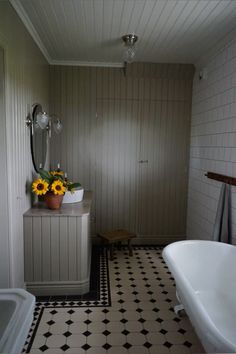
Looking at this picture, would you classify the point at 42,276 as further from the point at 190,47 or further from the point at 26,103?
the point at 190,47

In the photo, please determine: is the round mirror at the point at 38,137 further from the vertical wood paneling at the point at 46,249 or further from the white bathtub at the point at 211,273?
the white bathtub at the point at 211,273

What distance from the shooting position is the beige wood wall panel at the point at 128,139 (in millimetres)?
3738

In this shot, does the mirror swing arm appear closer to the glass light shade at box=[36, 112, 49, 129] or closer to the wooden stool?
the glass light shade at box=[36, 112, 49, 129]

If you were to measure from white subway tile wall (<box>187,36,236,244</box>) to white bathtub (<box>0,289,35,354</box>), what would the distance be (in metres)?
2.08

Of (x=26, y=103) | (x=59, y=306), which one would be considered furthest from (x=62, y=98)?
(x=59, y=306)

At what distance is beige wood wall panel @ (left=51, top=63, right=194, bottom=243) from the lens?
12.3 feet

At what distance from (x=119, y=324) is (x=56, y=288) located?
73cm

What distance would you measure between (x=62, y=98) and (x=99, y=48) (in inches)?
34.8

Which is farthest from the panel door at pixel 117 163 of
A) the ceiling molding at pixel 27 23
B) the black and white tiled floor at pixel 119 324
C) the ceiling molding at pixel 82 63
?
the black and white tiled floor at pixel 119 324

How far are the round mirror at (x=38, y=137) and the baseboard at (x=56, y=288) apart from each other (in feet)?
3.83

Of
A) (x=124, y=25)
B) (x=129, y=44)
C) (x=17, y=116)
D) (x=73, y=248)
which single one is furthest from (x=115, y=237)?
(x=124, y=25)

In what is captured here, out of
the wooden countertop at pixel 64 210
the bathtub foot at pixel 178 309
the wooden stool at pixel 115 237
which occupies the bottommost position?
the bathtub foot at pixel 178 309

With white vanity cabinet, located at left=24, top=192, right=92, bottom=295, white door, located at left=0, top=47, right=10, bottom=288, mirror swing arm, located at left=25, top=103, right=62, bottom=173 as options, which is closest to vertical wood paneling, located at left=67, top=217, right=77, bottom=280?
white vanity cabinet, located at left=24, top=192, right=92, bottom=295

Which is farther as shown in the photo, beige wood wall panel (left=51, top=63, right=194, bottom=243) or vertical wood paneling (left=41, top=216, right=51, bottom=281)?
beige wood wall panel (left=51, top=63, right=194, bottom=243)
